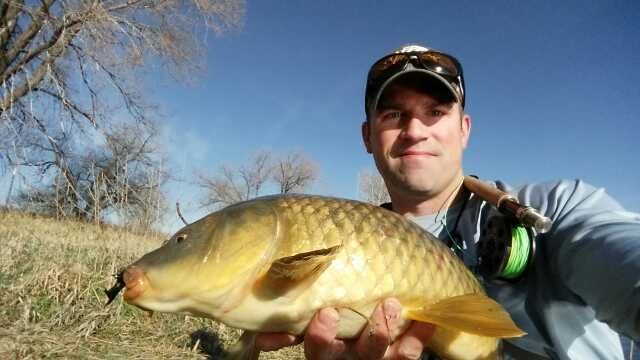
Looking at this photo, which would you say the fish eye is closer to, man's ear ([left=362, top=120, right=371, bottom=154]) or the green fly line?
the green fly line

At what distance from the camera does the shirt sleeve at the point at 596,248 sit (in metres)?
1.30

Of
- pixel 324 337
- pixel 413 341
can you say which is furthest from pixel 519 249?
pixel 324 337

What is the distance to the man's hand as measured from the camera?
1598 millimetres

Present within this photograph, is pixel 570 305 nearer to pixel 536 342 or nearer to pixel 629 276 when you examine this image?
pixel 536 342

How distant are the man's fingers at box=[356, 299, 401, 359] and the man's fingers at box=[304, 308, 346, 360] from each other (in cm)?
9

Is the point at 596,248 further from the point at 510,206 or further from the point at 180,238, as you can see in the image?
the point at 180,238

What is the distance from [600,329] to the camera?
1.88 m

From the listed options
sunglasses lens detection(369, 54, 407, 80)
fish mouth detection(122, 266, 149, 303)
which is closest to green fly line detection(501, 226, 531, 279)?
sunglasses lens detection(369, 54, 407, 80)

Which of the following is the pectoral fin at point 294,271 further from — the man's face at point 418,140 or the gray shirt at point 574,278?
the man's face at point 418,140

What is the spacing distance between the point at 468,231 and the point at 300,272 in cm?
115

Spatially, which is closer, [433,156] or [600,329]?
[600,329]

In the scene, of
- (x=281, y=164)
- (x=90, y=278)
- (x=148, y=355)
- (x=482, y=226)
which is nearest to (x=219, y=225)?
(x=482, y=226)

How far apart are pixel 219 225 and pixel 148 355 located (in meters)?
1.84

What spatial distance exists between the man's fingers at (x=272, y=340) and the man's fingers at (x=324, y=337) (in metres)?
0.08
